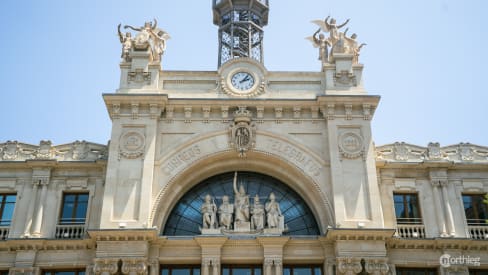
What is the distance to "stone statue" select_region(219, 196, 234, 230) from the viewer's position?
27.1 m

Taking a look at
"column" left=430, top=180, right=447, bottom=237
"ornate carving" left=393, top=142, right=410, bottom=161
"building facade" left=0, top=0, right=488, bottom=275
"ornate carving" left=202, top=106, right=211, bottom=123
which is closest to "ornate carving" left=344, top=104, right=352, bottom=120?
"building facade" left=0, top=0, right=488, bottom=275

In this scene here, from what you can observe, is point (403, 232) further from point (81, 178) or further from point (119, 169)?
point (81, 178)

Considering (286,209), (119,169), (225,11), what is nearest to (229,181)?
(286,209)

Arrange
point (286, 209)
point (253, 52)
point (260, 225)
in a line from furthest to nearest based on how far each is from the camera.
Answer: point (253, 52) → point (286, 209) → point (260, 225)

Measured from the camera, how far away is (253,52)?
39.4 m

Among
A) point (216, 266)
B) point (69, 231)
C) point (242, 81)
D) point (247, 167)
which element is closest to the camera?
point (216, 266)

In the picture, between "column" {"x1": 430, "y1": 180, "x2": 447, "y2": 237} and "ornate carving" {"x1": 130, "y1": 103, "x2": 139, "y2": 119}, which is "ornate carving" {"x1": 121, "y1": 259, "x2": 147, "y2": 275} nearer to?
"ornate carving" {"x1": 130, "y1": 103, "x2": 139, "y2": 119}

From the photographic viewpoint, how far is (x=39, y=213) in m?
27.8

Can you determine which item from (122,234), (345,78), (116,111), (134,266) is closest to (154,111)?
(116,111)

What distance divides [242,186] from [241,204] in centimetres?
122

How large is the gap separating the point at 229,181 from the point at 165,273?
5.90 m

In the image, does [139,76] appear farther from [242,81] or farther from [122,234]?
[122,234]

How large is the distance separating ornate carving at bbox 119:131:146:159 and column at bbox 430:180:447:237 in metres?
15.1

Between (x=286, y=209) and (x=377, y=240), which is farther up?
(x=286, y=209)
